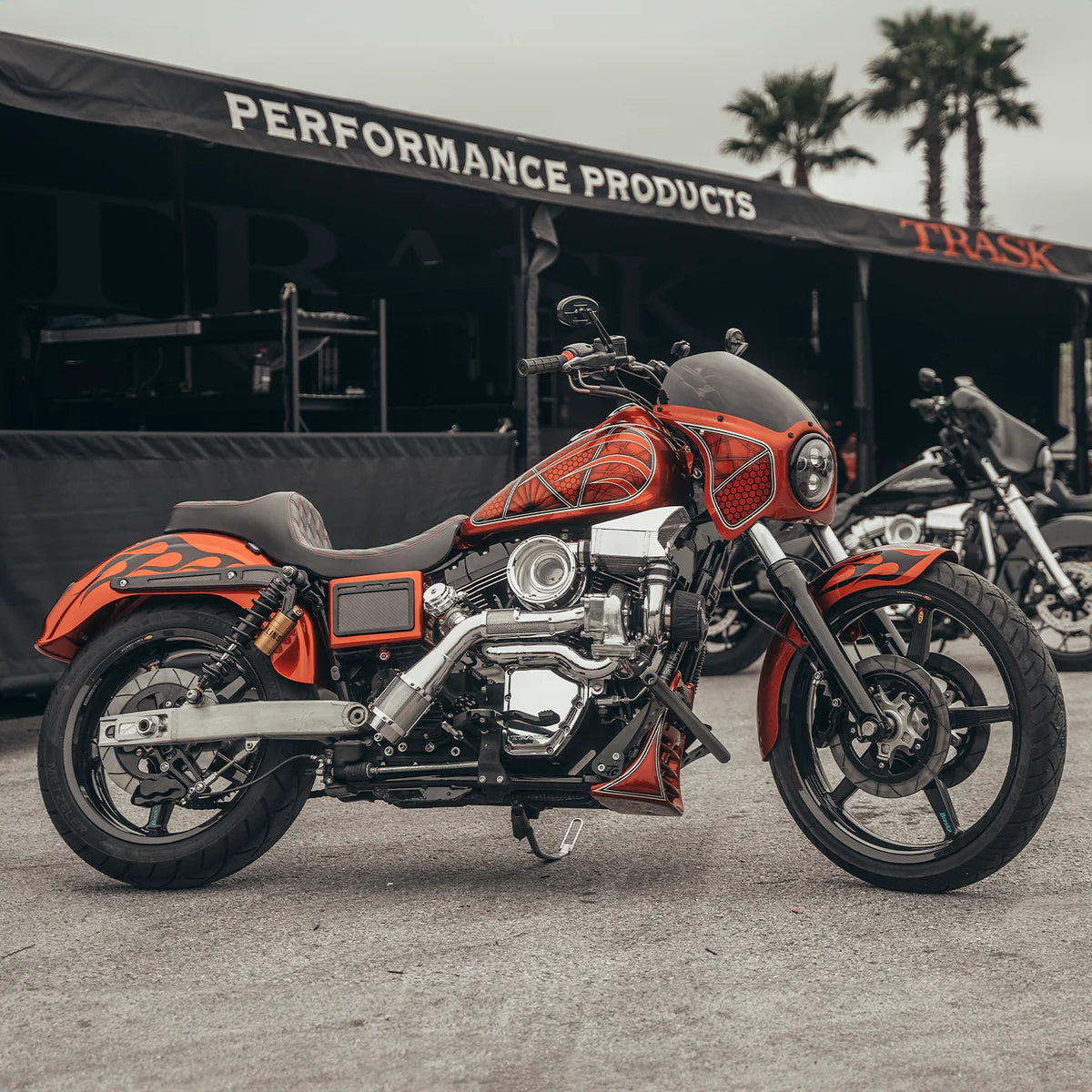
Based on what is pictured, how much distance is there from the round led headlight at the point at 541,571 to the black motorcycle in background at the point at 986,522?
3591 mm

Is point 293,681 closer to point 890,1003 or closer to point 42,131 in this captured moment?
point 890,1003

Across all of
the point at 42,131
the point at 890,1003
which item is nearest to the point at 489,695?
the point at 890,1003

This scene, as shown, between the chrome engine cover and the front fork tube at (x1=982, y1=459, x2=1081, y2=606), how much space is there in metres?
4.36

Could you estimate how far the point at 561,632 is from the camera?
147 inches

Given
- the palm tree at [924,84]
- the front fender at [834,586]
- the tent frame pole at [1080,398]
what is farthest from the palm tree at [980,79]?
the front fender at [834,586]

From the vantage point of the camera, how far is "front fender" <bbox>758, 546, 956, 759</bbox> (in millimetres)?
3764

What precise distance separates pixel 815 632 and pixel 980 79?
112 ft

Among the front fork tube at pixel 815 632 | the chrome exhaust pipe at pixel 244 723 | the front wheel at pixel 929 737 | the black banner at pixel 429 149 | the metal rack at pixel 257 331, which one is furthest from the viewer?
the metal rack at pixel 257 331

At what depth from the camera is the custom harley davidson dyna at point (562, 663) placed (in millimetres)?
3691

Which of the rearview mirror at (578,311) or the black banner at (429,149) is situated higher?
the black banner at (429,149)

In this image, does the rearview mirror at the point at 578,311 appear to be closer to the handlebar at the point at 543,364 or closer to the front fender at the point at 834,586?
the handlebar at the point at 543,364

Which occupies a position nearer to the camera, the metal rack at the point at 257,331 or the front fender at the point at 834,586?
the front fender at the point at 834,586

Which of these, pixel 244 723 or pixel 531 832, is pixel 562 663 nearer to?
pixel 531 832

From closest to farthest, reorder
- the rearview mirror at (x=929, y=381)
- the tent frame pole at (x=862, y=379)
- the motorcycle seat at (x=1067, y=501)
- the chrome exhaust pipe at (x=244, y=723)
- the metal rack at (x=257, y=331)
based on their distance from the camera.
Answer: the chrome exhaust pipe at (x=244, y=723) → the rearview mirror at (x=929, y=381) → the motorcycle seat at (x=1067, y=501) → the metal rack at (x=257, y=331) → the tent frame pole at (x=862, y=379)
